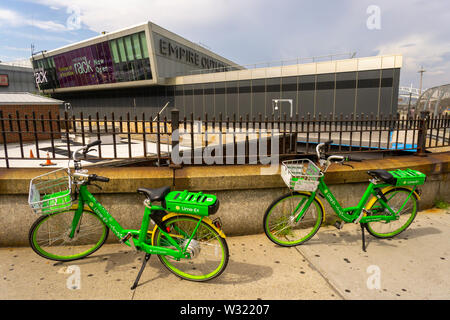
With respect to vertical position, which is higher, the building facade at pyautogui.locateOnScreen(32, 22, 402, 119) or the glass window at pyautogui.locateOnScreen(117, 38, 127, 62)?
the glass window at pyautogui.locateOnScreen(117, 38, 127, 62)

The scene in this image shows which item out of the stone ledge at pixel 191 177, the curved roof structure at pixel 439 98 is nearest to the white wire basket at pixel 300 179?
the stone ledge at pixel 191 177

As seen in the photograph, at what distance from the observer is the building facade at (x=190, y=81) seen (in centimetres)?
2250

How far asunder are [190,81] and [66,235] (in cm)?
3158

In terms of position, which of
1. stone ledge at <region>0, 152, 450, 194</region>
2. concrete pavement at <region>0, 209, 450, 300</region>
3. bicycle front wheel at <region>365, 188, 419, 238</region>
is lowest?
concrete pavement at <region>0, 209, 450, 300</region>

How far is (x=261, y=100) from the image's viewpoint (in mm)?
27953

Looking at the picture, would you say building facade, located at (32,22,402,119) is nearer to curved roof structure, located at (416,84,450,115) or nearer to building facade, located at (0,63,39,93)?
curved roof structure, located at (416,84,450,115)

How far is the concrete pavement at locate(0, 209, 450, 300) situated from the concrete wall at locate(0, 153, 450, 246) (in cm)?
33

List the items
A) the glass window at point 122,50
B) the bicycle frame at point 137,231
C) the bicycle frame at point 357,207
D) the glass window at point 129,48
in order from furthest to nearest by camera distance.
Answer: the glass window at point 122,50 < the glass window at point 129,48 < the bicycle frame at point 357,207 < the bicycle frame at point 137,231

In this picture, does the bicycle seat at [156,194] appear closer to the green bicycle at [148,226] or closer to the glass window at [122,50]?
the green bicycle at [148,226]

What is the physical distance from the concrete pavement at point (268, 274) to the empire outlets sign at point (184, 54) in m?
29.9

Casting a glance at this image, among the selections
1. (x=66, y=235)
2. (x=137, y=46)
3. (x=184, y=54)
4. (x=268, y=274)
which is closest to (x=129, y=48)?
(x=137, y=46)

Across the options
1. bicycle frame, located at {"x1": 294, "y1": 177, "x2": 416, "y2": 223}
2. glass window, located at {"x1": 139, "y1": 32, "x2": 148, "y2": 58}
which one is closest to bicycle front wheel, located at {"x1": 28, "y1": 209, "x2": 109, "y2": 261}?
bicycle frame, located at {"x1": 294, "y1": 177, "x2": 416, "y2": 223}

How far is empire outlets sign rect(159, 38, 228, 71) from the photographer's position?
34812 millimetres

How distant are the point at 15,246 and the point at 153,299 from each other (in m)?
2.53
